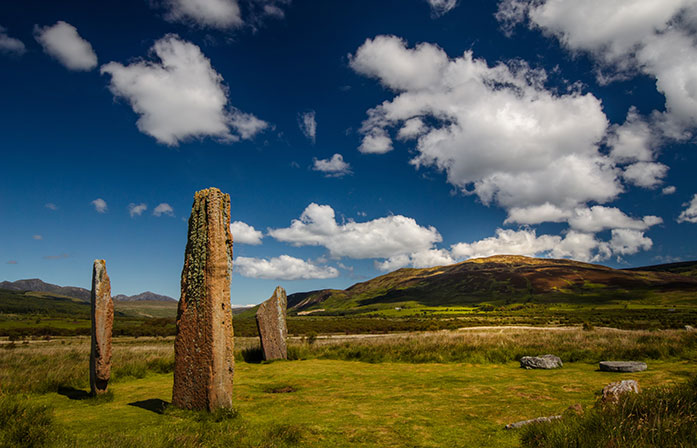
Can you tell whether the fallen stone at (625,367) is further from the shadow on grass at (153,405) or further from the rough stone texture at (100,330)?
the rough stone texture at (100,330)

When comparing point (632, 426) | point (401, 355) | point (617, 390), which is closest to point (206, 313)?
point (632, 426)

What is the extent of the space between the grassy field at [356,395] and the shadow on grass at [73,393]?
66mm

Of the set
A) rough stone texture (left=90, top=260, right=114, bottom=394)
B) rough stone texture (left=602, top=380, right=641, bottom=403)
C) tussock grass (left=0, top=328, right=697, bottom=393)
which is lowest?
tussock grass (left=0, top=328, right=697, bottom=393)

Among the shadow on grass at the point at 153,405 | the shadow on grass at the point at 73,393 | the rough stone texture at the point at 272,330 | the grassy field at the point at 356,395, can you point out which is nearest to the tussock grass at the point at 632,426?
the grassy field at the point at 356,395

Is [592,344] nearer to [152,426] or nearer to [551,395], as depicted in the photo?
[551,395]

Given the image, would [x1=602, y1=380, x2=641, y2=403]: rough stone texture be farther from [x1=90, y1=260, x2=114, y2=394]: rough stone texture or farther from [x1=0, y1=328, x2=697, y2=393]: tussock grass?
[x1=90, y1=260, x2=114, y2=394]: rough stone texture

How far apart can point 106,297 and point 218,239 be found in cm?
490

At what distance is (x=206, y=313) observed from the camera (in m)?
8.05

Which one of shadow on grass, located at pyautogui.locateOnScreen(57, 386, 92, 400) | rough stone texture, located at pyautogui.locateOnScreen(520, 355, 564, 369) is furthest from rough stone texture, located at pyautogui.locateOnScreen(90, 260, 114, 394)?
rough stone texture, located at pyautogui.locateOnScreen(520, 355, 564, 369)

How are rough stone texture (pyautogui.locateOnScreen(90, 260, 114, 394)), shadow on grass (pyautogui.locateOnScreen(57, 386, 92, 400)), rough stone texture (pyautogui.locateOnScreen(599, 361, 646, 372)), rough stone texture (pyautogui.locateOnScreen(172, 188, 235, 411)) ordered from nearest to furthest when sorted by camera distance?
rough stone texture (pyautogui.locateOnScreen(172, 188, 235, 411)), rough stone texture (pyautogui.locateOnScreen(90, 260, 114, 394)), shadow on grass (pyautogui.locateOnScreen(57, 386, 92, 400)), rough stone texture (pyautogui.locateOnScreen(599, 361, 646, 372))

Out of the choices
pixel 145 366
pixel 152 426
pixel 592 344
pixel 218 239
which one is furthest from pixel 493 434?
pixel 145 366

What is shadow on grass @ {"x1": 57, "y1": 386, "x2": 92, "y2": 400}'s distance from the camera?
32.3ft

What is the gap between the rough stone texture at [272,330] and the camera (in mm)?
16688

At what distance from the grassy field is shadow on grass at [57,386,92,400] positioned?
0.07m
